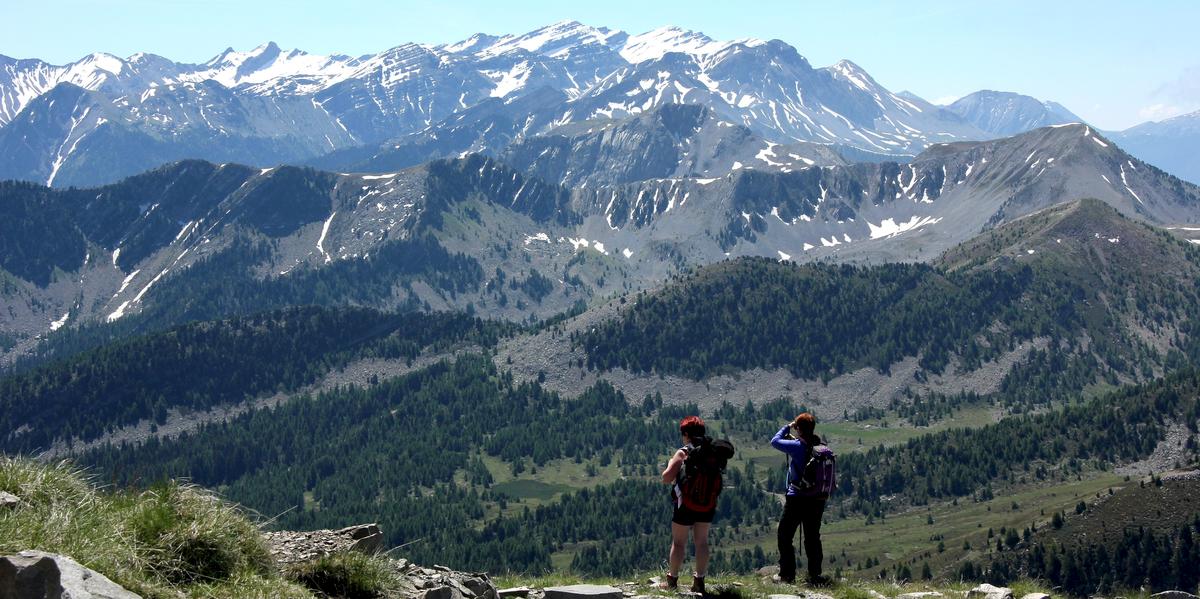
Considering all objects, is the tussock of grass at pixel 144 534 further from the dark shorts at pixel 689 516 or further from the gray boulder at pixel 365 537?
the dark shorts at pixel 689 516

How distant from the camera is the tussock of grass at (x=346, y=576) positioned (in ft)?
69.8

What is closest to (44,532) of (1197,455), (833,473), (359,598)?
(359,598)

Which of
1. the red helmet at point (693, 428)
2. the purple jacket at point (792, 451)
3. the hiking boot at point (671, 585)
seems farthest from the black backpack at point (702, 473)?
the purple jacket at point (792, 451)

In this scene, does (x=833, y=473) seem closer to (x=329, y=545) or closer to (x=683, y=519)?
(x=683, y=519)

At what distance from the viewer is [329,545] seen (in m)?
23.8

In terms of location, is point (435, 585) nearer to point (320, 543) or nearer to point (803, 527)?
point (320, 543)

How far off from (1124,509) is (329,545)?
14014 centimetres

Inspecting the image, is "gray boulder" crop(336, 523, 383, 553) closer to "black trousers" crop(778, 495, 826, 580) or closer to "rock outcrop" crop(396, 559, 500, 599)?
"rock outcrop" crop(396, 559, 500, 599)

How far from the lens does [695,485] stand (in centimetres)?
2552

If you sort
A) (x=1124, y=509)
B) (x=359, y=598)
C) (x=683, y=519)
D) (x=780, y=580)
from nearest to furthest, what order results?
(x=359, y=598) → (x=683, y=519) → (x=780, y=580) → (x=1124, y=509)

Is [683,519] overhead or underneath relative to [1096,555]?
overhead

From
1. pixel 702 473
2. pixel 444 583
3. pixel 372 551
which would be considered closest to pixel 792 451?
pixel 702 473

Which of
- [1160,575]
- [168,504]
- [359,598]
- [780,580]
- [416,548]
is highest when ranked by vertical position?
[168,504]

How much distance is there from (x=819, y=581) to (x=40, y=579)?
20178 millimetres
